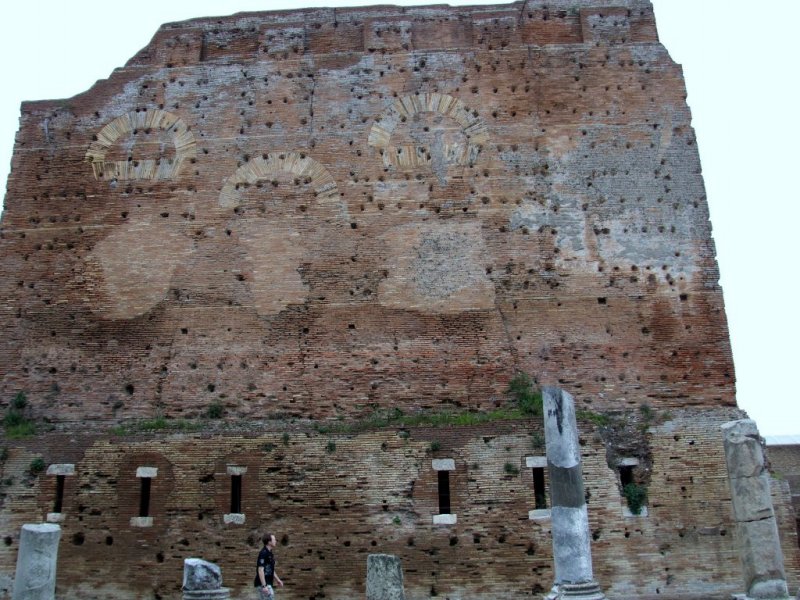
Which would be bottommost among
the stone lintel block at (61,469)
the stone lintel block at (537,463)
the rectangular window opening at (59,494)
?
the rectangular window opening at (59,494)

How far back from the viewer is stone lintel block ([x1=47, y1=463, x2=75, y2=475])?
37.8ft

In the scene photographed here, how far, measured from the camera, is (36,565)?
27.7 feet

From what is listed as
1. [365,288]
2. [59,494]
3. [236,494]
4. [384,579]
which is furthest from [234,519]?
[365,288]

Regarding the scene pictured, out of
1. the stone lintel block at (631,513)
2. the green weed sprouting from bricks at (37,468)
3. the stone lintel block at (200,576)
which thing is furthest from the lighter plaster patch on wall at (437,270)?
the green weed sprouting from bricks at (37,468)

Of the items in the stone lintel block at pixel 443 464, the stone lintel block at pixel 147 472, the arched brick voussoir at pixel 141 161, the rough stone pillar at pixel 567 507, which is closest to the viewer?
the rough stone pillar at pixel 567 507

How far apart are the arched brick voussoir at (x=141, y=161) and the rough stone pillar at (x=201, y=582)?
294 inches

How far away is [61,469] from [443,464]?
5732mm

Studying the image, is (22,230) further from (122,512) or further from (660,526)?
(660,526)

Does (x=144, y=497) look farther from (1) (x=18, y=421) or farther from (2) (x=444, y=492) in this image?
(2) (x=444, y=492)

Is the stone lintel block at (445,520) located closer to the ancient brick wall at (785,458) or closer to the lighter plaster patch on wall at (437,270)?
the lighter plaster patch on wall at (437,270)

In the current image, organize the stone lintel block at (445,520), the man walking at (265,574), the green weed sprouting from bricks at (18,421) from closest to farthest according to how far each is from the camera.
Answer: the man walking at (265,574)
the stone lintel block at (445,520)
the green weed sprouting from bricks at (18,421)

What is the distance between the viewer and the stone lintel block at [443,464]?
1125cm

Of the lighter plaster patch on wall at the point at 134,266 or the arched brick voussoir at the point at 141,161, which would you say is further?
the arched brick voussoir at the point at 141,161

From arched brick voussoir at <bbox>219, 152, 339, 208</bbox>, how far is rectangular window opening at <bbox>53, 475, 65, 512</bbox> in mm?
5121
